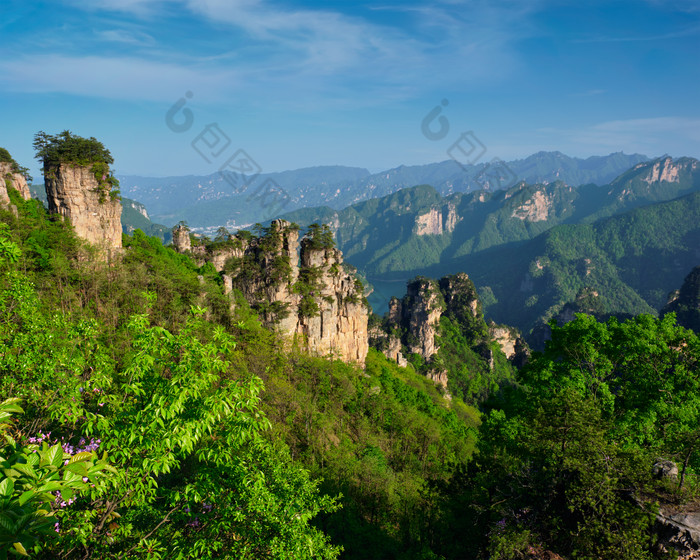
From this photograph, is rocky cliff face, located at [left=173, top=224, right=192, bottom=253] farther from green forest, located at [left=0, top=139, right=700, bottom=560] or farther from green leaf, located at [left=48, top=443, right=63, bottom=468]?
green leaf, located at [left=48, top=443, right=63, bottom=468]

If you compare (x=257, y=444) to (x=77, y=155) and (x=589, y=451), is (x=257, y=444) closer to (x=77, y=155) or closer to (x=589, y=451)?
(x=589, y=451)

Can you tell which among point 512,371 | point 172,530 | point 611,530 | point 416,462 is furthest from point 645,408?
point 512,371

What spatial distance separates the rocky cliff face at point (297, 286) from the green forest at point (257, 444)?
16.5ft

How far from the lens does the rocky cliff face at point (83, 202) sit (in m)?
29.7

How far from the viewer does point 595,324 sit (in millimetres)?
17234

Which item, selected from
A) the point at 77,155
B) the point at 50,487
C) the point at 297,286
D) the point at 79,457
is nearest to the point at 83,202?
the point at 77,155

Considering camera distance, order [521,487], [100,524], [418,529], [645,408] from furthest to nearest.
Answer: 1. [418,529]
2. [645,408]
3. [521,487]
4. [100,524]

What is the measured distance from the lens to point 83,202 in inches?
1202

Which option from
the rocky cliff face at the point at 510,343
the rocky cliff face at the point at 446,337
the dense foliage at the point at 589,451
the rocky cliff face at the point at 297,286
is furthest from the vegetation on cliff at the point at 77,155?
the rocky cliff face at the point at 510,343

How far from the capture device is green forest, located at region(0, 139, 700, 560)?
6.16 meters

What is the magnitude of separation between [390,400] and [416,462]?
9.95 meters

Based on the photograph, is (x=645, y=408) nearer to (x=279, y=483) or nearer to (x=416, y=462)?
(x=279, y=483)

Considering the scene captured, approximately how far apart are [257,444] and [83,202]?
30.6 m

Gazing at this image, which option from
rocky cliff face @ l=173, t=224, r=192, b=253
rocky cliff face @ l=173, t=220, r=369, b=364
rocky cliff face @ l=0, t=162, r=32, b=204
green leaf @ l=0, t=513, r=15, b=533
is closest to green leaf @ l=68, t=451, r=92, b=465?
green leaf @ l=0, t=513, r=15, b=533
